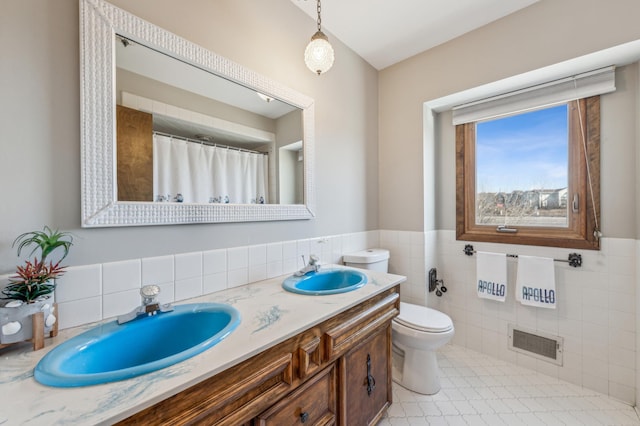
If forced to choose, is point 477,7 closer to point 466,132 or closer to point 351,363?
point 466,132

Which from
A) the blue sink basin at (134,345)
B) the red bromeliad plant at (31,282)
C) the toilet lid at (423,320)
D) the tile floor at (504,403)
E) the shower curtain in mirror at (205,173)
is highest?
the shower curtain in mirror at (205,173)

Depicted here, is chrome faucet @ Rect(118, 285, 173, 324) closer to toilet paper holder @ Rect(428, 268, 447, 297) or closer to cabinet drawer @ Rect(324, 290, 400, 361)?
cabinet drawer @ Rect(324, 290, 400, 361)

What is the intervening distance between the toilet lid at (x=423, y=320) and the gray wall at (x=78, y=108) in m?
0.77

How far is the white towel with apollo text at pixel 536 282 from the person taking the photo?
72.1 inches

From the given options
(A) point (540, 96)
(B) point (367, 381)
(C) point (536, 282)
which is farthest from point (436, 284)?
(A) point (540, 96)

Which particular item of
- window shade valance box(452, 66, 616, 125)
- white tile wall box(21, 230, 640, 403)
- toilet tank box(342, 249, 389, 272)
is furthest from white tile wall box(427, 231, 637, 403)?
window shade valance box(452, 66, 616, 125)

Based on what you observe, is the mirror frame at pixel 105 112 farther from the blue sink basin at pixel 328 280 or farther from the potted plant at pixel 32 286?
the blue sink basin at pixel 328 280

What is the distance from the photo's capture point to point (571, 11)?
1.57 meters

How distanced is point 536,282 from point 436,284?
27.8 inches

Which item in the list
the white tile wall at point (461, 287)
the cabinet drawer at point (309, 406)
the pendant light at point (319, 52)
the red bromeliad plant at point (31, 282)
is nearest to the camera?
the red bromeliad plant at point (31, 282)

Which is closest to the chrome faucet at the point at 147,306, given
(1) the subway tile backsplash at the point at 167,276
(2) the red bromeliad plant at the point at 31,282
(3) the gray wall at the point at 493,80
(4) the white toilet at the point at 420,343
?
(1) the subway tile backsplash at the point at 167,276

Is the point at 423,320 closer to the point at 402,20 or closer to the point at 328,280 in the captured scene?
the point at 328,280

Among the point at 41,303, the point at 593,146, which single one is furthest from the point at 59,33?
the point at 593,146

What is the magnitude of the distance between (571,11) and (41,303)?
113 inches
